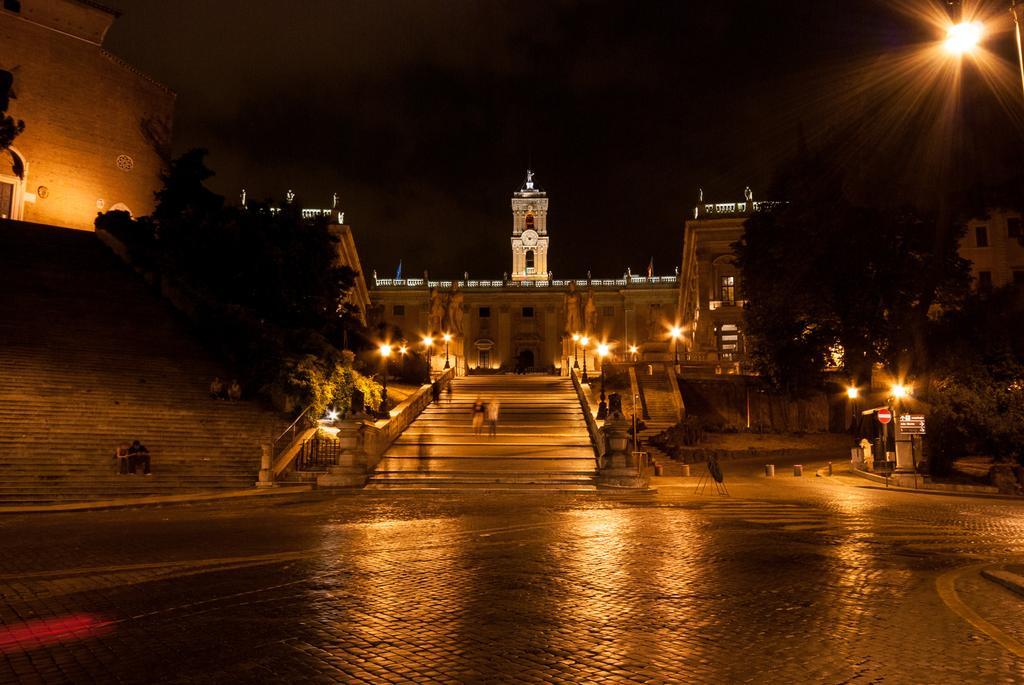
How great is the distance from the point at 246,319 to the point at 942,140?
79.0 feet

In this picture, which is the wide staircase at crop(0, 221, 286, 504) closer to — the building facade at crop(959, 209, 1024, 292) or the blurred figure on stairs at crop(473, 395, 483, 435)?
the blurred figure on stairs at crop(473, 395, 483, 435)

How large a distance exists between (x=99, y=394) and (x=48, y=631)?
17493 millimetres

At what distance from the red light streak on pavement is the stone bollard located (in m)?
12.1

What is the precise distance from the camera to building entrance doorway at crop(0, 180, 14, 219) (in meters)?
41.8

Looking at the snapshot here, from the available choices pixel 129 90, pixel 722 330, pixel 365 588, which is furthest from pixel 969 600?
pixel 129 90

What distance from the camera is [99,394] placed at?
21250mm

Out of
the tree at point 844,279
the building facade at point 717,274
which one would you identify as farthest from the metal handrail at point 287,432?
the building facade at point 717,274

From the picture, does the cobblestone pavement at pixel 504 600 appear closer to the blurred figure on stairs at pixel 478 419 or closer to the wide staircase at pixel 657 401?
the blurred figure on stairs at pixel 478 419

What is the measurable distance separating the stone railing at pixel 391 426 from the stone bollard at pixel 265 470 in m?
2.64

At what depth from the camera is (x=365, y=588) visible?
7.43 m

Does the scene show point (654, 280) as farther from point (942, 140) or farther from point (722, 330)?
point (942, 140)

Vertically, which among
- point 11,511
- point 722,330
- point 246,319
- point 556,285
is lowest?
point 11,511

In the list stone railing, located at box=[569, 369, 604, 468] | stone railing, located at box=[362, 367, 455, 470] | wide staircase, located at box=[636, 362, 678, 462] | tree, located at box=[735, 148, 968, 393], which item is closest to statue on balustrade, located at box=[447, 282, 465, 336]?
wide staircase, located at box=[636, 362, 678, 462]

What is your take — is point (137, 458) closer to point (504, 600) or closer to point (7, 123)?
point (504, 600)
